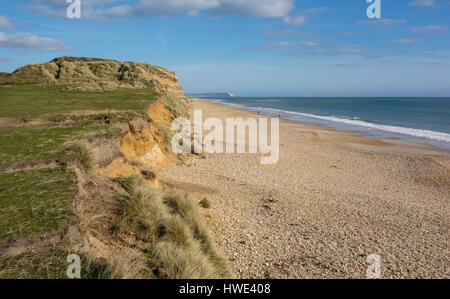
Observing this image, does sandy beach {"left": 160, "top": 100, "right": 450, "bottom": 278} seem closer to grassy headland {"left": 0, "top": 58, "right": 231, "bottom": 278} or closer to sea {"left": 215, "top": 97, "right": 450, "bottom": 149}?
grassy headland {"left": 0, "top": 58, "right": 231, "bottom": 278}

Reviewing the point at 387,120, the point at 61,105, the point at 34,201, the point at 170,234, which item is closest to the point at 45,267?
the point at 34,201

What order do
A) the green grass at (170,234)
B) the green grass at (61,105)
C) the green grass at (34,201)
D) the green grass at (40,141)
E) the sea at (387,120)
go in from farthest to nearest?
1. the sea at (387,120)
2. the green grass at (61,105)
3. the green grass at (40,141)
4. the green grass at (170,234)
5. the green grass at (34,201)

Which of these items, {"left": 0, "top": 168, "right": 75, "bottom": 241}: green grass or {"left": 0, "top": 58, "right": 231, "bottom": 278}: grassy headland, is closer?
{"left": 0, "top": 58, "right": 231, "bottom": 278}: grassy headland

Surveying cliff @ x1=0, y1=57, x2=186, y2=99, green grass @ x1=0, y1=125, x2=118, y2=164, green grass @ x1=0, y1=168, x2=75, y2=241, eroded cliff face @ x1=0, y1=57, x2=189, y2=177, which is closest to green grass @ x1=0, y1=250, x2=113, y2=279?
green grass @ x1=0, y1=168, x2=75, y2=241

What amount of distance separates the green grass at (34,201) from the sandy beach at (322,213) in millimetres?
2932

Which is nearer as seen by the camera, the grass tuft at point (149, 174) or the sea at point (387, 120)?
the grass tuft at point (149, 174)

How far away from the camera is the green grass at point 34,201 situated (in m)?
3.52

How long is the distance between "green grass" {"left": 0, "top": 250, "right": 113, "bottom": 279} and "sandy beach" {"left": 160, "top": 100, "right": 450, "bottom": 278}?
2.45 meters

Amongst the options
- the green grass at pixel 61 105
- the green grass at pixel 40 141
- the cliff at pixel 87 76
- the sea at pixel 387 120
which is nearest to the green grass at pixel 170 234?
the green grass at pixel 40 141

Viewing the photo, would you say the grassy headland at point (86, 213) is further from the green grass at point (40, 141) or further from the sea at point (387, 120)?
the sea at point (387, 120)

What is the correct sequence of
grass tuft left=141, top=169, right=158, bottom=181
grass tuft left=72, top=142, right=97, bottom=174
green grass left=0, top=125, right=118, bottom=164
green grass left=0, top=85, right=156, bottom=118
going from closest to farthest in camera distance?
grass tuft left=72, top=142, right=97, bottom=174 → green grass left=0, top=125, right=118, bottom=164 → grass tuft left=141, top=169, right=158, bottom=181 → green grass left=0, top=85, right=156, bottom=118

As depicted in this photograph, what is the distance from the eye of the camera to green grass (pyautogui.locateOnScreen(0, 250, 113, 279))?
2.91 metres

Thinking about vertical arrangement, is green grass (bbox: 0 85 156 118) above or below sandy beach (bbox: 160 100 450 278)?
above

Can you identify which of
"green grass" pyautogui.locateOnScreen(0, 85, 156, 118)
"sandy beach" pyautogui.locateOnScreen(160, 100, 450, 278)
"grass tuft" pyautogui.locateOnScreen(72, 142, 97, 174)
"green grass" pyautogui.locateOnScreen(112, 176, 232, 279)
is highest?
"green grass" pyautogui.locateOnScreen(0, 85, 156, 118)
